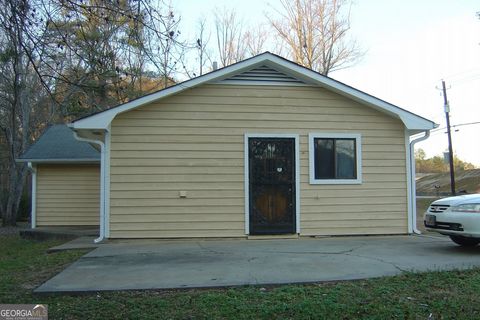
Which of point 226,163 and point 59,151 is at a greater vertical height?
point 59,151

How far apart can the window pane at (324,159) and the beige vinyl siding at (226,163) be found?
254mm

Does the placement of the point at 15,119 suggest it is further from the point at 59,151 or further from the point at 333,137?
the point at 333,137

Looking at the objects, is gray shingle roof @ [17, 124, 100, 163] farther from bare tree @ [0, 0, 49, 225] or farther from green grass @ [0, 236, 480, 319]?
green grass @ [0, 236, 480, 319]

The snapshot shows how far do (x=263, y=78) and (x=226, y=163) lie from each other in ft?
6.95

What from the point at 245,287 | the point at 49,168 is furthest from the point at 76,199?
the point at 245,287

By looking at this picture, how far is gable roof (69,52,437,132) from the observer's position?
1016 cm

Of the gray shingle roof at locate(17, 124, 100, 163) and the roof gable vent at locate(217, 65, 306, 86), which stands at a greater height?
the roof gable vent at locate(217, 65, 306, 86)

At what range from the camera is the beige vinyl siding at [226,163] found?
33.6 feet

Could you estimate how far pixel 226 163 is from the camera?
10484 millimetres

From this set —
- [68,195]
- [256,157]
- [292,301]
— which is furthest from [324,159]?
[68,195]

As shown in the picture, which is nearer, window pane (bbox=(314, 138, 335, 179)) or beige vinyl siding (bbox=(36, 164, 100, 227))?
window pane (bbox=(314, 138, 335, 179))

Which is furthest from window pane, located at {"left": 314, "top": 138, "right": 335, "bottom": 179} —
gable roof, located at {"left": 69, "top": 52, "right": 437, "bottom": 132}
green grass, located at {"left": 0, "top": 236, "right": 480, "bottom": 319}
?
green grass, located at {"left": 0, "top": 236, "right": 480, "bottom": 319}

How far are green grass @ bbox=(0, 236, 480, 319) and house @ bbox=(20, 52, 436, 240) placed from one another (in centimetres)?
429

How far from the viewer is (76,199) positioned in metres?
15.2
